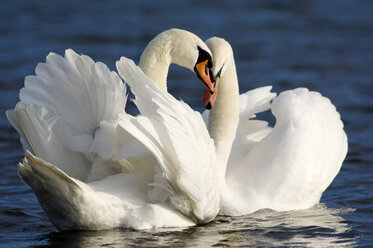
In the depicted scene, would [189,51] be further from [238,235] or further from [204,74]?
[238,235]

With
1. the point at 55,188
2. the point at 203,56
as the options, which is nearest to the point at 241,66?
the point at 203,56

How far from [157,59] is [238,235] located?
5.00 ft

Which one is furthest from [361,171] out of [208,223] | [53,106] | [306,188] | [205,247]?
[53,106]

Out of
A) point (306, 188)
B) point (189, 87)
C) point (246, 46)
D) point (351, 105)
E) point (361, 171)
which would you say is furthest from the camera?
point (246, 46)

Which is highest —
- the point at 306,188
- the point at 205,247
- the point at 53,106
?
the point at 53,106

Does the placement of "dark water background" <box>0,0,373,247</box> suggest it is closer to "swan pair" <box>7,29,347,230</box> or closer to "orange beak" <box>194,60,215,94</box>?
"swan pair" <box>7,29,347,230</box>

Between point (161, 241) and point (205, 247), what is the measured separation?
1.07ft

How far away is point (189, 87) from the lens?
530 inches

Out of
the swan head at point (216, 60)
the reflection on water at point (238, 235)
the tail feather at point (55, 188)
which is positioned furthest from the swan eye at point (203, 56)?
the tail feather at point (55, 188)

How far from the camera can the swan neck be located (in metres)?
6.95

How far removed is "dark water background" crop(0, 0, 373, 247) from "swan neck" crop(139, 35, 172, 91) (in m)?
1.23

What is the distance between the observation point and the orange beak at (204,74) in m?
7.04

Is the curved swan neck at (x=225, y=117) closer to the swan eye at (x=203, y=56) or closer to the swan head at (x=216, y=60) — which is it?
the swan head at (x=216, y=60)

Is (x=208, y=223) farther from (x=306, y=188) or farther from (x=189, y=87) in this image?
(x=189, y=87)
